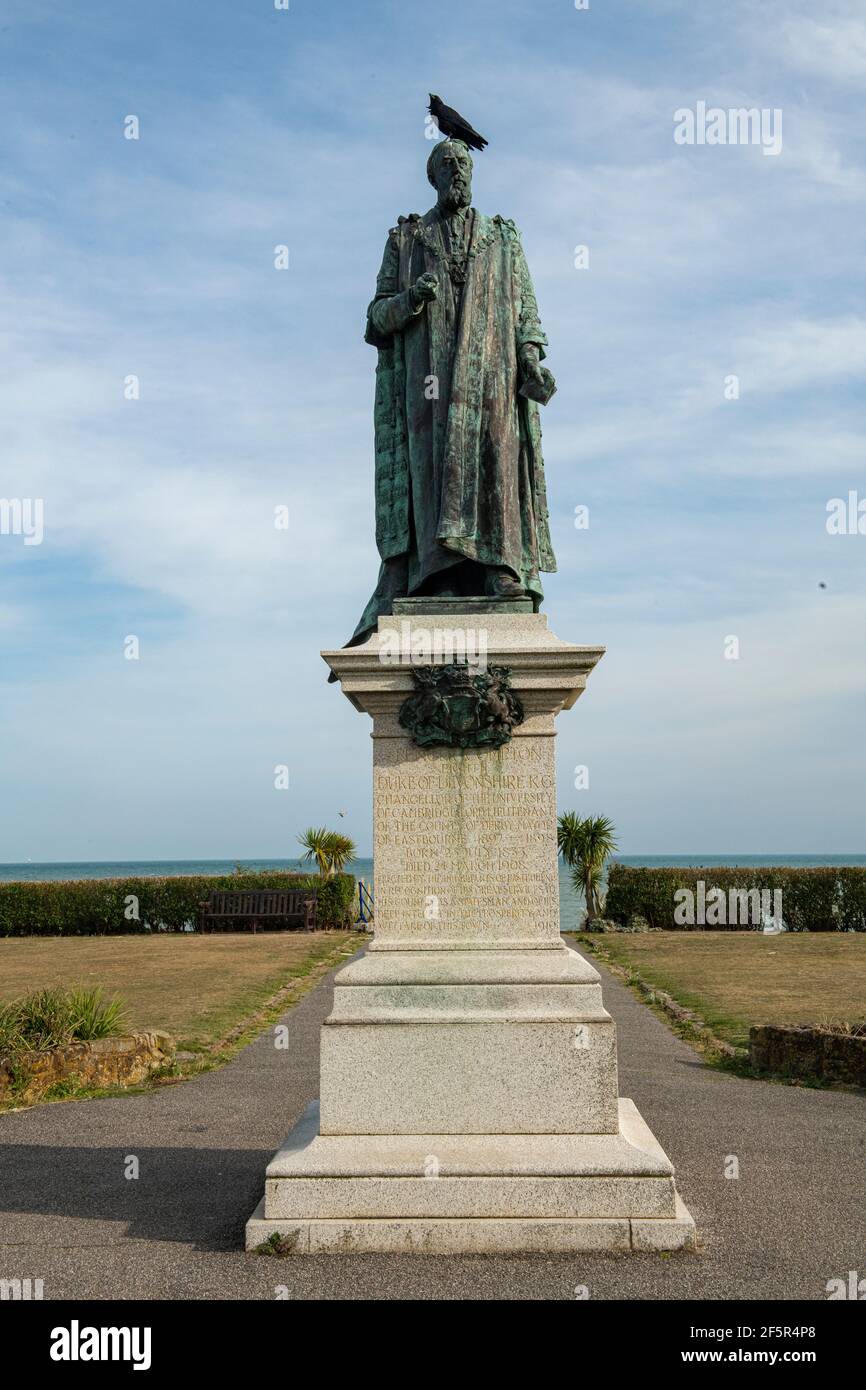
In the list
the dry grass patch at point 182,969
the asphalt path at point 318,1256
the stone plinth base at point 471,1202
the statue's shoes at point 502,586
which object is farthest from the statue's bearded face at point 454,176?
the dry grass patch at point 182,969

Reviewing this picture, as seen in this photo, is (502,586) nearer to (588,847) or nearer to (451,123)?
(451,123)

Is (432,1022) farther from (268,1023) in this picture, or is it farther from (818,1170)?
(268,1023)

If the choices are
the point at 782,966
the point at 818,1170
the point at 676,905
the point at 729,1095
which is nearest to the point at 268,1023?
the point at 729,1095

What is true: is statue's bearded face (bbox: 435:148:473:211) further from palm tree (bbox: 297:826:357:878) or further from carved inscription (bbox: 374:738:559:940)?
palm tree (bbox: 297:826:357:878)

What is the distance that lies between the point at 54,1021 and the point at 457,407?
6.18m

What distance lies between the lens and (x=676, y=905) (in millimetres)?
26141

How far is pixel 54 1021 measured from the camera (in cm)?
938

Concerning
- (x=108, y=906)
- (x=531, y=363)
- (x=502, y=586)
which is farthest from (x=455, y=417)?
(x=108, y=906)

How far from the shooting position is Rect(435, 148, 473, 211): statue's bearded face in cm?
647

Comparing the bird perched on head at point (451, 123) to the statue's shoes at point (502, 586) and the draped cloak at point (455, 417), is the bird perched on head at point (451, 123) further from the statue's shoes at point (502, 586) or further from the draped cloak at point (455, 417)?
the statue's shoes at point (502, 586)

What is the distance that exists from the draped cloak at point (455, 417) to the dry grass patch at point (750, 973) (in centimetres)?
583

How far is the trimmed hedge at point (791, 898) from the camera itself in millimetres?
26344

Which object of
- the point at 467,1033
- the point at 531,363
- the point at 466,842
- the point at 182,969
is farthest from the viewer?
the point at 182,969
